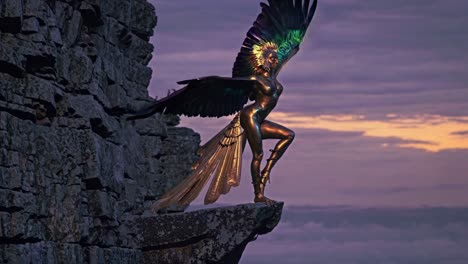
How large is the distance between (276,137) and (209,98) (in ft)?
3.46

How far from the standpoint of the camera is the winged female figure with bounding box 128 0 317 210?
28375 millimetres

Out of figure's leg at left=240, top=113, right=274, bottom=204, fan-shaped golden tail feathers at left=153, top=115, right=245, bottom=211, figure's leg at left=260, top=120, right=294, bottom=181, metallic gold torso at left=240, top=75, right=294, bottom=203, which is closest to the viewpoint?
metallic gold torso at left=240, top=75, right=294, bottom=203

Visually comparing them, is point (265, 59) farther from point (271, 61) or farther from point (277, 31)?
point (277, 31)

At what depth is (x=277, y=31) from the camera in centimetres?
2880

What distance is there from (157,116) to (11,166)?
10785 millimetres

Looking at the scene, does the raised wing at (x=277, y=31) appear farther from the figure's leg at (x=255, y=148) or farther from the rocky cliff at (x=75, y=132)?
the rocky cliff at (x=75, y=132)

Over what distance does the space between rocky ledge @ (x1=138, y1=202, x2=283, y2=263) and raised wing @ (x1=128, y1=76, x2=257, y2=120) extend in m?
1.41

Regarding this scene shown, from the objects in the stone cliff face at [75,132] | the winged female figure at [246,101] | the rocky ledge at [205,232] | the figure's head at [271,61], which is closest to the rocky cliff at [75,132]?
the stone cliff face at [75,132]

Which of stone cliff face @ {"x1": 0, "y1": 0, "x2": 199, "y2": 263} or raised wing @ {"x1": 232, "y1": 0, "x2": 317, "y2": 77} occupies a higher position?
raised wing @ {"x1": 232, "y1": 0, "x2": 317, "y2": 77}

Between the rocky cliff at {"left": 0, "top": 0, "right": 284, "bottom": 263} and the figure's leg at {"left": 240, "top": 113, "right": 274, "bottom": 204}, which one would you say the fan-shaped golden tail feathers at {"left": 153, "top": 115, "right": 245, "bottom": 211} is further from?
the rocky cliff at {"left": 0, "top": 0, "right": 284, "bottom": 263}

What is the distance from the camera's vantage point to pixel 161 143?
103ft

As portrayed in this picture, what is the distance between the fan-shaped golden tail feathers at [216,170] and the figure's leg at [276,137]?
482mm

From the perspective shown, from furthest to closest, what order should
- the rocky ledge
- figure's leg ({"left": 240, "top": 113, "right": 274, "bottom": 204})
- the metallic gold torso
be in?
figure's leg ({"left": 240, "top": 113, "right": 274, "bottom": 204}) → the metallic gold torso → the rocky ledge

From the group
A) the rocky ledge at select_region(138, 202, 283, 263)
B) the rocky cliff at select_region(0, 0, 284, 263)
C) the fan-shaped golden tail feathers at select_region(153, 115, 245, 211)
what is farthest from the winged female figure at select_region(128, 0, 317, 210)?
the rocky cliff at select_region(0, 0, 284, 263)
